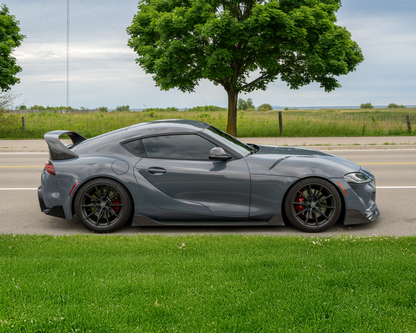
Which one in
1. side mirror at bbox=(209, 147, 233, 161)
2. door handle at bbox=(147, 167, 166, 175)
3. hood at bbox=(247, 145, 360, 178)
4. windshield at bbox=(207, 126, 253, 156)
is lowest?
door handle at bbox=(147, 167, 166, 175)

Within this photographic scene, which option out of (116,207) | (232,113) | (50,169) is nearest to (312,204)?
(116,207)

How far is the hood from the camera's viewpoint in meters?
5.60

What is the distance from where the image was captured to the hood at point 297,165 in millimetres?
5602

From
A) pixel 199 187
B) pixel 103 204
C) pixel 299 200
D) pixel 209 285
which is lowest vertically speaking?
pixel 209 285

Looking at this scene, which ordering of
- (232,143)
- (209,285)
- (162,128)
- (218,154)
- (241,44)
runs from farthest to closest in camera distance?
(241,44)
(232,143)
(162,128)
(218,154)
(209,285)

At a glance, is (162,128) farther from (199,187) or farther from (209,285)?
(209,285)

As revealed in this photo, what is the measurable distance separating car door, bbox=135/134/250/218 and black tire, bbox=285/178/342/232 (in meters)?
0.61

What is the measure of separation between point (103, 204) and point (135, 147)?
2.90ft

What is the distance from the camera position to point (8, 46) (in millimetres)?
22828

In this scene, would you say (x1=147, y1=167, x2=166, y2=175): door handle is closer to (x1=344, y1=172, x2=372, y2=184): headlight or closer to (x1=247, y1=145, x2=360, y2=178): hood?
(x1=247, y1=145, x2=360, y2=178): hood

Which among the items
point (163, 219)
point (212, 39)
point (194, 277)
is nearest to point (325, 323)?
point (194, 277)

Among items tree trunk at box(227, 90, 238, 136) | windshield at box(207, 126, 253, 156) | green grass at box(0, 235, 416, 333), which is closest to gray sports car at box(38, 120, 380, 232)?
windshield at box(207, 126, 253, 156)

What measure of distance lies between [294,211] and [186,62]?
17.6m

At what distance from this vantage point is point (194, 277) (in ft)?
12.6
